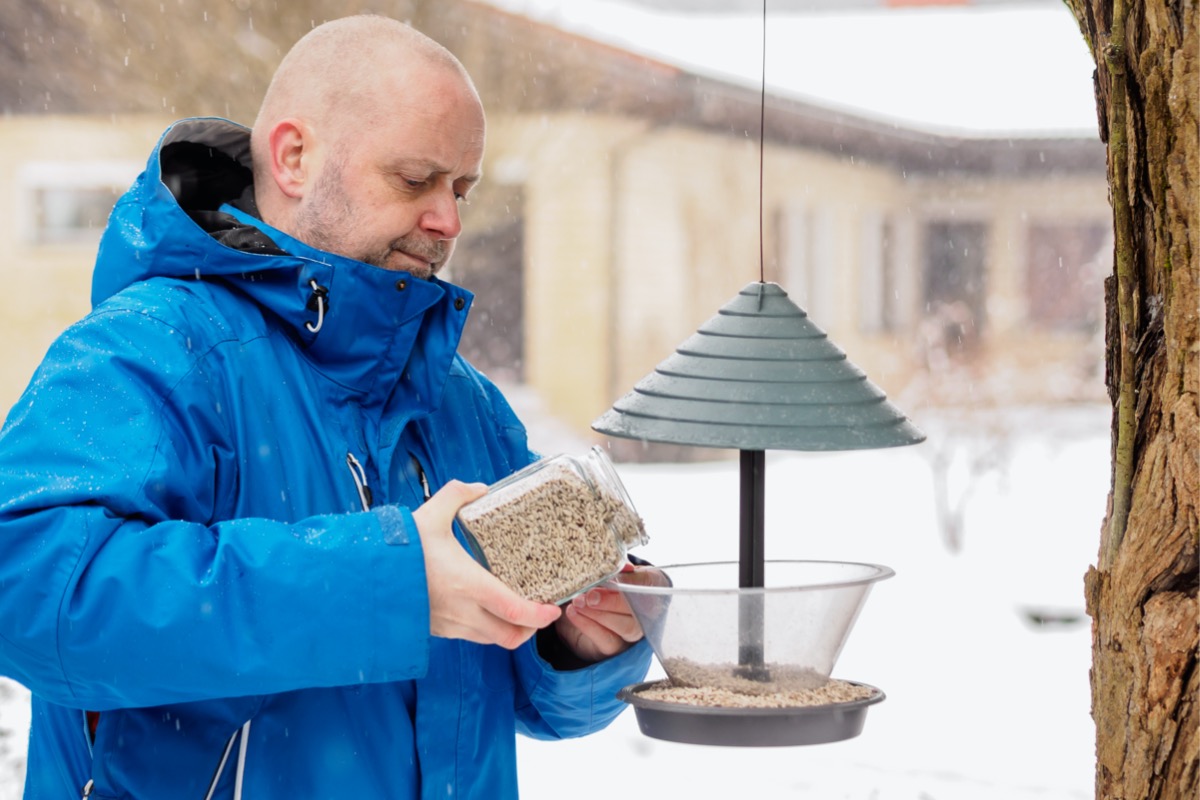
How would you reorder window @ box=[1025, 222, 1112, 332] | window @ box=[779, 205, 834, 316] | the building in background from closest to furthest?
the building in background
window @ box=[779, 205, 834, 316]
window @ box=[1025, 222, 1112, 332]

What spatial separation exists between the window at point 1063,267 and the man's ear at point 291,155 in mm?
12790

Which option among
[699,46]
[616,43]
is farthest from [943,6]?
[616,43]

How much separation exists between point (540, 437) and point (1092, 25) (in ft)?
31.0

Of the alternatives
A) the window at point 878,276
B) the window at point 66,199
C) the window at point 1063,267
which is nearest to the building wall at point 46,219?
the window at point 66,199

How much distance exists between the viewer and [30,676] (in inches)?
54.9

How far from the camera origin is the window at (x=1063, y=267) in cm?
1371

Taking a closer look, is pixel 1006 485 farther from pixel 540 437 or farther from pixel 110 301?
pixel 110 301

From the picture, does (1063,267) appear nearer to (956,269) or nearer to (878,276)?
(956,269)

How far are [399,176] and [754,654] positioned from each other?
2.47ft

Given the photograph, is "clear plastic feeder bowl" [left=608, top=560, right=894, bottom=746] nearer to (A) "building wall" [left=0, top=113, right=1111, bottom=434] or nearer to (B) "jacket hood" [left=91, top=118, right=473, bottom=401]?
(B) "jacket hood" [left=91, top=118, right=473, bottom=401]

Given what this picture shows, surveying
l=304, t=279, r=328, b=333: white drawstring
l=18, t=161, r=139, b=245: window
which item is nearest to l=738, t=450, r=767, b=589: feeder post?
l=304, t=279, r=328, b=333: white drawstring

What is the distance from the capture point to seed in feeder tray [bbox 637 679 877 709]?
1.47m

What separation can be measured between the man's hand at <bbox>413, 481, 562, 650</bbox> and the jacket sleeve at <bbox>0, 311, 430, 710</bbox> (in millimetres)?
20

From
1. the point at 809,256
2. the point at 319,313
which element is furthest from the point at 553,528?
the point at 809,256
